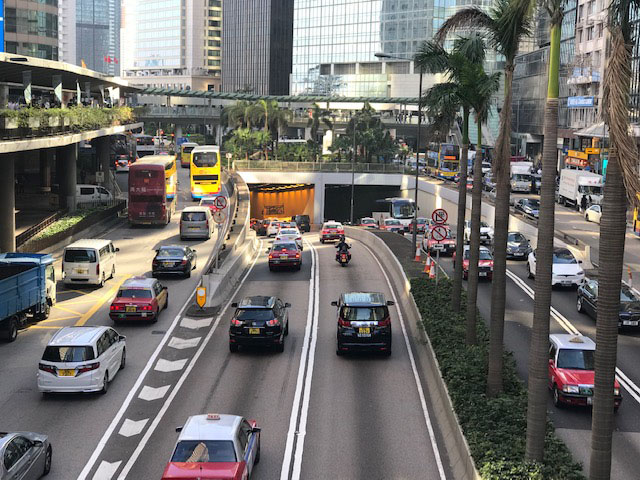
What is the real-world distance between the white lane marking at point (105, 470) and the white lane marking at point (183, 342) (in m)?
10.5

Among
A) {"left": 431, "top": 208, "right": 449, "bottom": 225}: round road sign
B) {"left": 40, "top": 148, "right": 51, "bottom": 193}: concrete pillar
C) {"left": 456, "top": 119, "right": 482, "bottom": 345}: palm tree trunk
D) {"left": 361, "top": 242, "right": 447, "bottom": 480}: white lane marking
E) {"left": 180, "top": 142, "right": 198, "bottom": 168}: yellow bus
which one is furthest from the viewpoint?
{"left": 180, "top": 142, "right": 198, "bottom": 168}: yellow bus

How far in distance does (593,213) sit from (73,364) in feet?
170

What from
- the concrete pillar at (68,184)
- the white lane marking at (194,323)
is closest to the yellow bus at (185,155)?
the concrete pillar at (68,184)

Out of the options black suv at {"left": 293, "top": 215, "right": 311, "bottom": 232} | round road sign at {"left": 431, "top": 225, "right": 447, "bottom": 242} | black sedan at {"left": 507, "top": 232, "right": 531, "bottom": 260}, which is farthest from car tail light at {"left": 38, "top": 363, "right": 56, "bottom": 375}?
black suv at {"left": 293, "top": 215, "right": 311, "bottom": 232}

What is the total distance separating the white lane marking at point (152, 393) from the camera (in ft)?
78.5

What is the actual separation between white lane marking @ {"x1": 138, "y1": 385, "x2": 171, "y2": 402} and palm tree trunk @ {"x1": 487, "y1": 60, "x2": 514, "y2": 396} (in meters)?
8.42

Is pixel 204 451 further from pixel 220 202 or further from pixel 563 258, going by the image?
pixel 563 258

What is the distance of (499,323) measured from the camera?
2256 centimetres

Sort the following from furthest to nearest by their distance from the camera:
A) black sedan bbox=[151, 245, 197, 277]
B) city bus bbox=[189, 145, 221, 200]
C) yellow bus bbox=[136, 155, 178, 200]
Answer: city bus bbox=[189, 145, 221, 200] → yellow bus bbox=[136, 155, 178, 200] → black sedan bbox=[151, 245, 197, 277]

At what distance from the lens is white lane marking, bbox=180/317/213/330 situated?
3238 centimetres

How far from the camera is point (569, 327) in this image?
107 feet

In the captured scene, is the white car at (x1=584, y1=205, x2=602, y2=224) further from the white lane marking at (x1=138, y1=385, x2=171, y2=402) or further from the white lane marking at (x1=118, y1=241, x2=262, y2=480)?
the white lane marking at (x1=138, y1=385, x2=171, y2=402)

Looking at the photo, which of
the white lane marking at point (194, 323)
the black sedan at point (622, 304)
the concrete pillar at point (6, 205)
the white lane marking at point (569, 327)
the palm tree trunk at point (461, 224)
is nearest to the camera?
the white lane marking at point (569, 327)

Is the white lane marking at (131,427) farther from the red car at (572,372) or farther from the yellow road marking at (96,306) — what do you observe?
the yellow road marking at (96,306)
